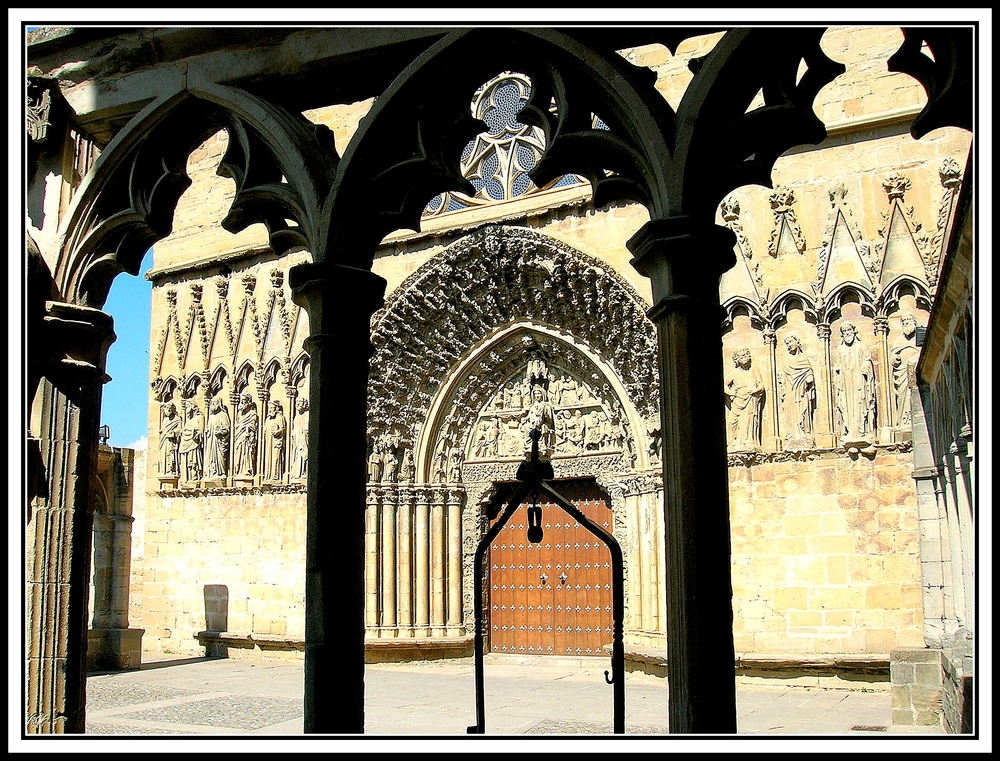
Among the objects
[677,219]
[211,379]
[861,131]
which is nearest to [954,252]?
[677,219]

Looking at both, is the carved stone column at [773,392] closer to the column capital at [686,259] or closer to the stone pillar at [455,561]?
the stone pillar at [455,561]

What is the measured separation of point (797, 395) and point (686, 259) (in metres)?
7.53

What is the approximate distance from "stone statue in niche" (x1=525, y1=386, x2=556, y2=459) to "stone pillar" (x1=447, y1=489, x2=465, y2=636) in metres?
1.35

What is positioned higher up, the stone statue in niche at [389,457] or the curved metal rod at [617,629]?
the stone statue in niche at [389,457]

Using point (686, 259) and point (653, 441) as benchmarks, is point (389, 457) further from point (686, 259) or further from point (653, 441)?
point (686, 259)

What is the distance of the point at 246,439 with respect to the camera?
46.2 feet

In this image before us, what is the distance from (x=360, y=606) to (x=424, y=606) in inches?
382

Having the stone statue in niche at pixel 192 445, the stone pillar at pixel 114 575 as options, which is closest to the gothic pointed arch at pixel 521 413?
the stone statue in niche at pixel 192 445

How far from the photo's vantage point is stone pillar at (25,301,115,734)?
4.05 meters

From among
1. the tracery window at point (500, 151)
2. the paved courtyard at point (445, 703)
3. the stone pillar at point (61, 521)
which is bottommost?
the paved courtyard at point (445, 703)

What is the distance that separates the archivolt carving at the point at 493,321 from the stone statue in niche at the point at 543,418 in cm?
36

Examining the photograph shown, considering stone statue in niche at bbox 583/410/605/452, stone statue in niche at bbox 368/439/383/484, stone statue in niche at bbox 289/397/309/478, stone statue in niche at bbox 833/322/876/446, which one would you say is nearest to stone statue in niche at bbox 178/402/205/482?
stone statue in niche at bbox 289/397/309/478

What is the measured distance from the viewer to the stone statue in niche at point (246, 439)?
14016 millimetres
